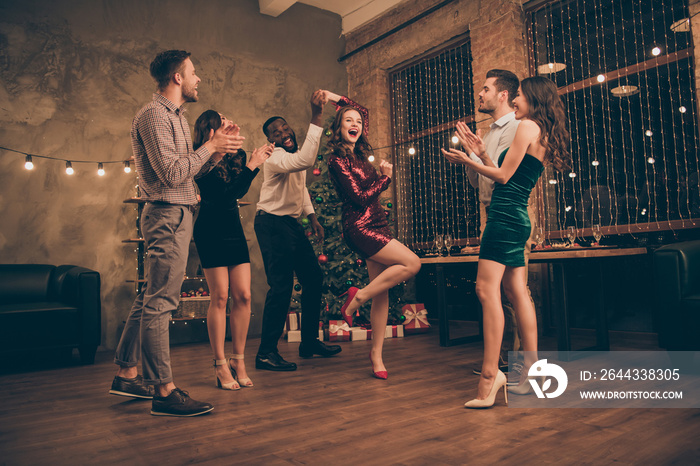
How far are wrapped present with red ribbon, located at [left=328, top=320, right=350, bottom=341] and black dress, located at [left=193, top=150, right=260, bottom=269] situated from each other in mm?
2260

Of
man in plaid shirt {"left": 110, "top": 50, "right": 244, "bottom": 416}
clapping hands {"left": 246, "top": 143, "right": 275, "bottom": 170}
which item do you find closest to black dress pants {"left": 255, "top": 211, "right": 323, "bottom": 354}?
clapping hands {"left": 246, "top": 143, "right": 275, "bottom": 170}

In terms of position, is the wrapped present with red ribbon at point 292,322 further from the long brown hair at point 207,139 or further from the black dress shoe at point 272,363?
the long brown hair at point 207,139

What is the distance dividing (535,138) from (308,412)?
1.57 metres

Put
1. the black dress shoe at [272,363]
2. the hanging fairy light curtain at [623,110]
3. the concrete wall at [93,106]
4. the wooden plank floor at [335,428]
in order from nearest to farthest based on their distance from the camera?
the wooden plank floor at [335,428], the black dress shoe at [272,363], the hanging fairy light curtain at [623,110], the concrete wall at [93,106]

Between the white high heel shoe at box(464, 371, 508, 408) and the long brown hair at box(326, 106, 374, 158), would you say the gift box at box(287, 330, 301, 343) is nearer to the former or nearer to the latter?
the long brown hair at box(326, 106, 374, 158)

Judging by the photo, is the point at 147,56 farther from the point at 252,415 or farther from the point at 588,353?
the point at 588,353

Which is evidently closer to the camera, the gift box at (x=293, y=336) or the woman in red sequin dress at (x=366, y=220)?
the woman in red sequin dress at (x=366, y=220)

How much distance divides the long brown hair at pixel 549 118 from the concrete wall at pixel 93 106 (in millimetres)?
4091

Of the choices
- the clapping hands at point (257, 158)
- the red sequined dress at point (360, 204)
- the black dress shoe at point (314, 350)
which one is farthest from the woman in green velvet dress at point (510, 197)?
the black dress shoe at point (314, 350)

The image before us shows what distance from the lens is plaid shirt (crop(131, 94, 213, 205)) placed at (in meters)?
2.18

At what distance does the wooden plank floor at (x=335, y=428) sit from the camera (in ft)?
Answer: 5.64

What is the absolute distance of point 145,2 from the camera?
5.53m

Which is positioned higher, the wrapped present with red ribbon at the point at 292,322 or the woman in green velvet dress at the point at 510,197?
the woman in green velvet dress at the point at 510,197

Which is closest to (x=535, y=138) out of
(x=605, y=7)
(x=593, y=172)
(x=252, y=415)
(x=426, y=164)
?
(x=252, y=415)
